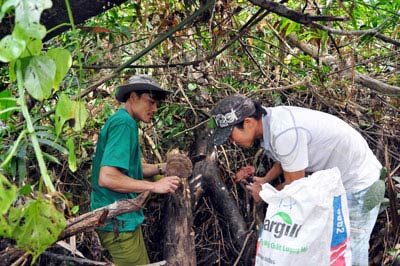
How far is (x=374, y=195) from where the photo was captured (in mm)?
2768

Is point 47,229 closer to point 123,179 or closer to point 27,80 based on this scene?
point 27,80

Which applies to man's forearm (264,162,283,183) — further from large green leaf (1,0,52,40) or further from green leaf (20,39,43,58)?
large green leaf (1,0,52,40)

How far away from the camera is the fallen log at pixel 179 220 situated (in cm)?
296

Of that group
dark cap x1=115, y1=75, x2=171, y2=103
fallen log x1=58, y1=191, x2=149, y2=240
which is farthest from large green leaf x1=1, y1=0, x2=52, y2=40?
dark cap x1=115, y1=75, x2=171, y2=103

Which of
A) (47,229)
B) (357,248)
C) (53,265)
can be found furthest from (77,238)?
(47,229)

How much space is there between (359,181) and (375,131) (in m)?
0.99

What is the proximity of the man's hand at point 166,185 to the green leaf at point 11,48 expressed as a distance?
176cm

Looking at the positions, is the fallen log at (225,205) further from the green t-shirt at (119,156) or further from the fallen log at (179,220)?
the green t-shirt at (119,156)

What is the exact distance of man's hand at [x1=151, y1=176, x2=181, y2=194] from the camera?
2742mm

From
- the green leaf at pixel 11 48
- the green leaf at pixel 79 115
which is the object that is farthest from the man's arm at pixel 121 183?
the green leaf at pixel 11 48

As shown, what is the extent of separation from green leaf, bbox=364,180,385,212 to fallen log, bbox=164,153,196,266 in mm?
1047

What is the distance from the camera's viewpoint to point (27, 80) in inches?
45.4

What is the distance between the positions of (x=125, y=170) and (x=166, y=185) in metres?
0.27

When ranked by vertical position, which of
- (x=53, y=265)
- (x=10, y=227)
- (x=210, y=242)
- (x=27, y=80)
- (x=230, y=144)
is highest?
(x=27, y=80)
